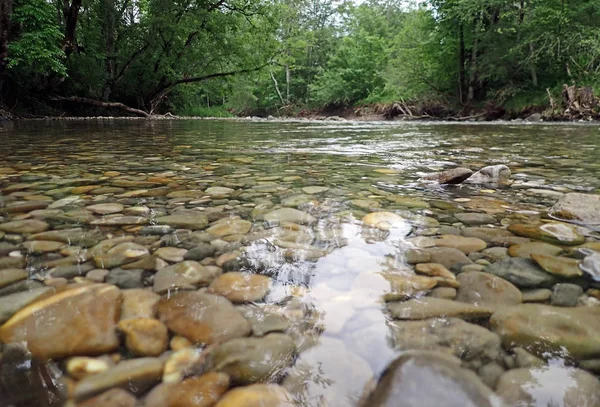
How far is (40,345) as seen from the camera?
67 centimetres

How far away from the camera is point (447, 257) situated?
1113 mm

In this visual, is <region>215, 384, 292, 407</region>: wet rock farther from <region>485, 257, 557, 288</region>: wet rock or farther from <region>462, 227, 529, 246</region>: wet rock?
<region>462, 227, 529, 246</region>: wet rock

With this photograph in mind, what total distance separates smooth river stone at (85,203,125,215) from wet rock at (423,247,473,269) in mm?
1293

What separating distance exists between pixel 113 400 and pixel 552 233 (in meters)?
1.45

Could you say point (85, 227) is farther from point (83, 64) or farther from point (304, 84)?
point (304, 84)

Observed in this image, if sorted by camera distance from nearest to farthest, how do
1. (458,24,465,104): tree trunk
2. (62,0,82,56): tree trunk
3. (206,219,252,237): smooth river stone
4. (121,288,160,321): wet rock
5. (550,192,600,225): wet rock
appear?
(121,288,160,321): wet rock < (206,219,252,237): smooth river stone < (550,192,600,225): wet rock < (62,0,82,56): tree trunk < (458,24,465,104): tree trunk

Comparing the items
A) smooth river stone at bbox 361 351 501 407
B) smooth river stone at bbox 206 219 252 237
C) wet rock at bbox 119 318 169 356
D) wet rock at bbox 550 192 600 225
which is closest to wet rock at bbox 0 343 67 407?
wet rock at bbox 119 318 169 356

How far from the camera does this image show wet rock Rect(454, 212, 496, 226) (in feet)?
4.83

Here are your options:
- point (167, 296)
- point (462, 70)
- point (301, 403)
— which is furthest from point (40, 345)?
point (462, 70)

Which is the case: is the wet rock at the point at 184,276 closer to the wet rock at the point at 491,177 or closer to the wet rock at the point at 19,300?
the wet rock at the point at 19,300

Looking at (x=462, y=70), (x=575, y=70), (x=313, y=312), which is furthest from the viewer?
(x=462, y=70)

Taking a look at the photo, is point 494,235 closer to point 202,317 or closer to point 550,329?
point 550,329

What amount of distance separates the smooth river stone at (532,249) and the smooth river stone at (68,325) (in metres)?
1.14

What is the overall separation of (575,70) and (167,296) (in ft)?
53.5
